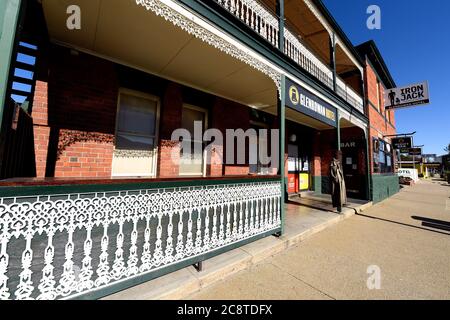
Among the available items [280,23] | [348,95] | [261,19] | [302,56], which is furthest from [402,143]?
[261,19]

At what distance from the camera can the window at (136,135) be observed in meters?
3.80

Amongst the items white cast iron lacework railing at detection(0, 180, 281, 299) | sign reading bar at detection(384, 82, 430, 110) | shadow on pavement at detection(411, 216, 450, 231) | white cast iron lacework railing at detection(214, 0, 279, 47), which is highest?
sign reading bar at detection(384, 82, 430, 110)

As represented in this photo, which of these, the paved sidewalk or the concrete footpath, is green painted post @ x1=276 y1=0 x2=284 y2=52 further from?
the paved sidewalk

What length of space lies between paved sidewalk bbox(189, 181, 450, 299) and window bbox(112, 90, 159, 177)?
2.66 metres

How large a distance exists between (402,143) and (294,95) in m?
13.9

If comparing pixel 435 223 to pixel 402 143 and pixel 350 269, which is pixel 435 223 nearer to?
pixel 350 269

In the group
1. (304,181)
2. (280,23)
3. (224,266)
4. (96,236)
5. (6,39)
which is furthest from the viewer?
(304,181)

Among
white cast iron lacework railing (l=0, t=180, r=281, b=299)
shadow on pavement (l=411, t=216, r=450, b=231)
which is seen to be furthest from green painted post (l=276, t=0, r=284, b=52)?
shadow on pavement (l=411, t=216, r=450, b=231)

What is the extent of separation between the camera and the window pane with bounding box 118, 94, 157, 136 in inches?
152

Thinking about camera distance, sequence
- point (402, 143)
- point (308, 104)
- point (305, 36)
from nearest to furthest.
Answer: point (308, 104) → point (305, 36) → point (402, 143)

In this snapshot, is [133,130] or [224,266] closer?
[224,266]

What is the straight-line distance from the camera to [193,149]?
484 centimetres

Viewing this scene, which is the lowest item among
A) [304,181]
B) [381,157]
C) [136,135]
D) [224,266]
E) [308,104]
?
[224,266]

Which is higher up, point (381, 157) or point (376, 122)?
point (376, 122)
